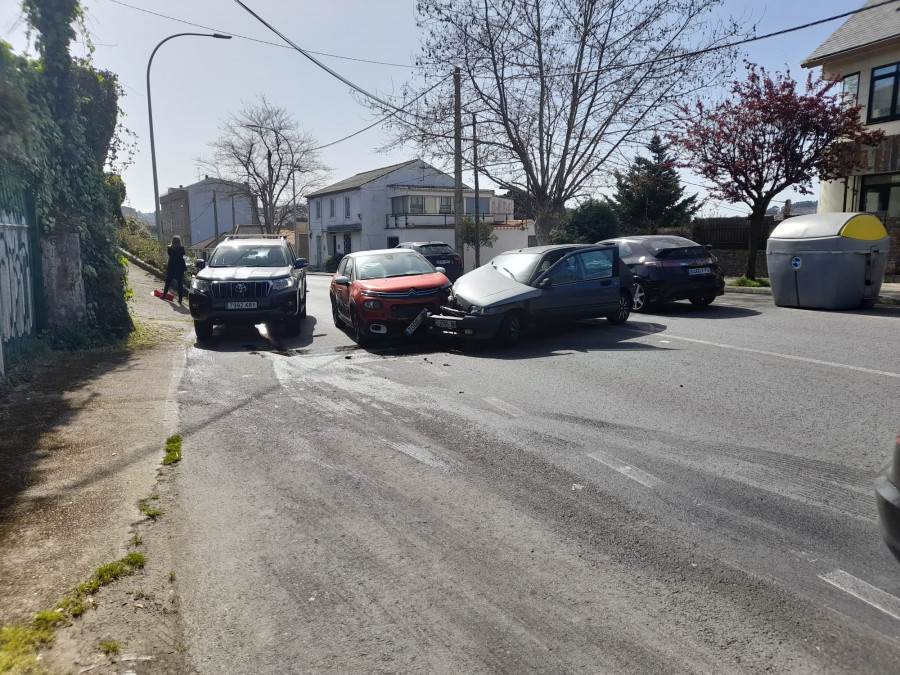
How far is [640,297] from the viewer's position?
47.2 ft

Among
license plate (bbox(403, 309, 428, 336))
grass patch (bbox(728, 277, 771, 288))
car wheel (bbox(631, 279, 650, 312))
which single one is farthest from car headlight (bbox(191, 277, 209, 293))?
grass patch (bbox(728, 277, 771, 288))

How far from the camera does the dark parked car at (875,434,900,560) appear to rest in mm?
2881

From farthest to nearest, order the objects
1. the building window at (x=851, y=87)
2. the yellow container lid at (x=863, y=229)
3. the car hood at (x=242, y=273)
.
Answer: the building window at (x=851, y=87), the yellow container lid at (x=863, y=229), the car hood at (x=242, y=273)

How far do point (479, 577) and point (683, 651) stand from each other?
43.0 inches

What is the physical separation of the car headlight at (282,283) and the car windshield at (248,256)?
1.08 meters

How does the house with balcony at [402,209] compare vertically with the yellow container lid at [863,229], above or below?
above

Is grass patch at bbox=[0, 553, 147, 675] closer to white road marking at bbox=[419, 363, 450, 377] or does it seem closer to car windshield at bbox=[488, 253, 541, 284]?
white road marking at bbox=[419, 363, 450, 377]

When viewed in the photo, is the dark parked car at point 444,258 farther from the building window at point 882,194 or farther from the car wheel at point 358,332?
the building window at point 882,194

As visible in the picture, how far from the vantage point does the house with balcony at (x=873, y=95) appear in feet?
68.2

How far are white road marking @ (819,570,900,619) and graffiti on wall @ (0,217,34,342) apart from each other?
8.67m

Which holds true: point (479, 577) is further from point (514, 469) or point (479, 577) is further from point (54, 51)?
point (54, 51)

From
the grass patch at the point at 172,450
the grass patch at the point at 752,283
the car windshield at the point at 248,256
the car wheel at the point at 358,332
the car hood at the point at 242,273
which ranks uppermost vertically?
the car windshield at the point at 248,256

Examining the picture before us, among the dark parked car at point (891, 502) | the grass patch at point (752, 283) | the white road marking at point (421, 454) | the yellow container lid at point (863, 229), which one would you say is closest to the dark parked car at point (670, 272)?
the yellow container lid at point (863, 229)

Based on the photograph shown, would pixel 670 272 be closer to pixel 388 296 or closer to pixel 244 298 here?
pixel 388 296
